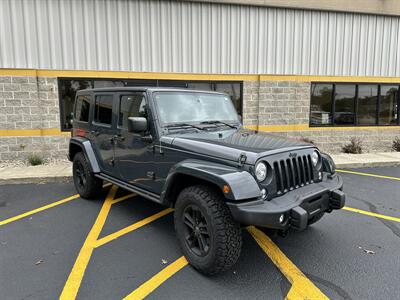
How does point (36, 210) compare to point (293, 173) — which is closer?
point (293, 173)

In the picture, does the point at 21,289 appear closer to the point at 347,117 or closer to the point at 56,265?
the point at 56,265

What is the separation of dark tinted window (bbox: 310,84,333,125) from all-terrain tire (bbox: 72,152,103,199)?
26.5ft

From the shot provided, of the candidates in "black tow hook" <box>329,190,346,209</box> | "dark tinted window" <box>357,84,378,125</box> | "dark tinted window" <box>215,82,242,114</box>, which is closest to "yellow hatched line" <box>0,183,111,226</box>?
"black tow hook" <box>329,190,346,209</box>

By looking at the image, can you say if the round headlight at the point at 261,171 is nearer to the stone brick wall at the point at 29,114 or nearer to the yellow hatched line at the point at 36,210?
the yellow hatched line at the point at 36,210

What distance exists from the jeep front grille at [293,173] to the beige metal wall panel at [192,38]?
6.84 metres

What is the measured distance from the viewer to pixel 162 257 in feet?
11.4

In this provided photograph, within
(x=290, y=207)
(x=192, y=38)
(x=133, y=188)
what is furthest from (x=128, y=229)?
(x=192, y=38)

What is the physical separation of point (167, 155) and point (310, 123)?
8278mm

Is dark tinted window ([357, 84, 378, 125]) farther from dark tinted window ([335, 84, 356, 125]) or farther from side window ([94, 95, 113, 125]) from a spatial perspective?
side window ([94, 95, 113, 125])

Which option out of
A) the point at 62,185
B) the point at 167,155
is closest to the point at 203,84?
the point at 62,185

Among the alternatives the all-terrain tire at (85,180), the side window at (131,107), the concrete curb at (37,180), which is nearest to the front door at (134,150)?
the side window at (131,107)

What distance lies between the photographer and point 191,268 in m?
3.24

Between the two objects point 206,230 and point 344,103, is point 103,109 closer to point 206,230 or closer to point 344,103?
point 206,230

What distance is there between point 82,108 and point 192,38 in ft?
16.6
